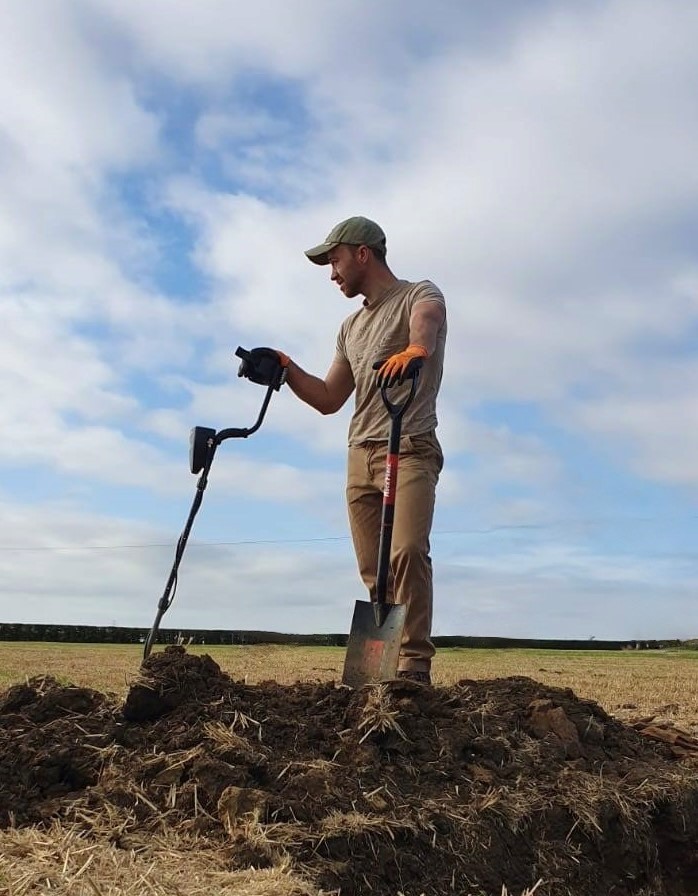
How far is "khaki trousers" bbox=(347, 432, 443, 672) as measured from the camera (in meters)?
4.68

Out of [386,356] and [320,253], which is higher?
[320,253]

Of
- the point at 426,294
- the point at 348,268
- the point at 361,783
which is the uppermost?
the point at 348,268

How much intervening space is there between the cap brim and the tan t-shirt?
34cm

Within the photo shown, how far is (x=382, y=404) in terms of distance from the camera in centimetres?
511

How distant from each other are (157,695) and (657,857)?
1989mm

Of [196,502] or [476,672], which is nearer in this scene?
[196,502]

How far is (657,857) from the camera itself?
375 cm

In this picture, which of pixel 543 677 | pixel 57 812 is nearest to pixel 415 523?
pixel 57 812

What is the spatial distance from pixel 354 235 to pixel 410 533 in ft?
5.12

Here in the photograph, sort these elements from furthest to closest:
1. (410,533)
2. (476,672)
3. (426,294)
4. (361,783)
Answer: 1. (476,672)
2. (426,294)
3. (410,533)
4. (361,783)

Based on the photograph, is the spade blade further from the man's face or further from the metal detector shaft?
the man's face

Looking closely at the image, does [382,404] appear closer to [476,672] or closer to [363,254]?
[363,254]

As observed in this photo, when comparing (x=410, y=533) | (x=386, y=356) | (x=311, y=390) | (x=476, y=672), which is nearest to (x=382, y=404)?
(x=386, y=356)

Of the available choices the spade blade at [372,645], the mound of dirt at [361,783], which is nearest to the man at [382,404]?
the spade blade at [372,645]
